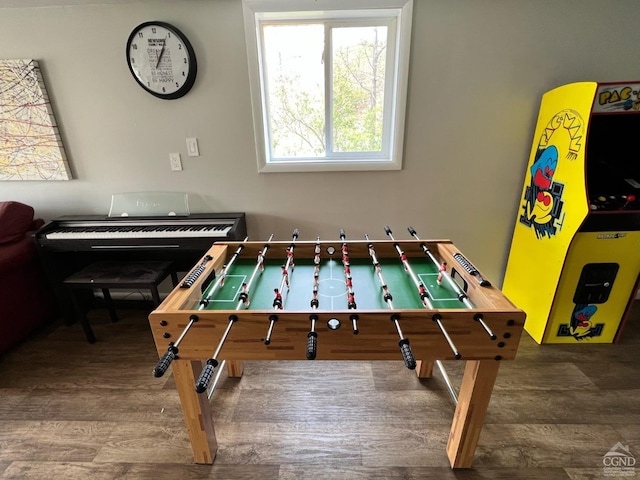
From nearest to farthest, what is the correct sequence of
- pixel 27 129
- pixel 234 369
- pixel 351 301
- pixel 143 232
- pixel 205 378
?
pixel 205 378, pixel 351 301, pixel 234 369, pixel 143 232, pixel 27 129

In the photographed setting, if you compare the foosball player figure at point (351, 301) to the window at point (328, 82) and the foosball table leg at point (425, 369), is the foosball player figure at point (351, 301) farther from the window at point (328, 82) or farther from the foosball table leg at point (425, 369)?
the window at point (328, 82)

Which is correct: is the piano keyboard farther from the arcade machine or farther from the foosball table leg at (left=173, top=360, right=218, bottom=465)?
the arcade machine

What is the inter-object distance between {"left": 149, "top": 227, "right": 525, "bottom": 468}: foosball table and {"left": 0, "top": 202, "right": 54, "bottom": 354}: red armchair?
1553 millimetres

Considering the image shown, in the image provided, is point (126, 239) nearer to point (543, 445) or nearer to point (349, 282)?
point (349, 282)

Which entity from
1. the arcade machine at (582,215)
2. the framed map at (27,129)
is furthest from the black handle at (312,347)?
the framed map at (27,129)

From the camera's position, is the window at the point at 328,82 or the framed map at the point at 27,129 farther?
the framed map at the point at 27,129

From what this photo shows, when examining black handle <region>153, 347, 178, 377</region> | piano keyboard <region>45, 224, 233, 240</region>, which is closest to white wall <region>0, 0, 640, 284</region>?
piano keyboard <region>45, 224, 233, 240</region>

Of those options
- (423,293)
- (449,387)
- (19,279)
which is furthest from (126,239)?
(449,387)

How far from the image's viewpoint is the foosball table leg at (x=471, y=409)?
111 centimetres

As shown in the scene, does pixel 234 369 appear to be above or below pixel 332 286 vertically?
below

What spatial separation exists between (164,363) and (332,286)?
69 centimetres

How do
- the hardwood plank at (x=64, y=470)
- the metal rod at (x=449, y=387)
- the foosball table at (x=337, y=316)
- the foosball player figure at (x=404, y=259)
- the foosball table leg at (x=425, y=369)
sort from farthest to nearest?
the foosball table leg at (x=425, y=369), the metal rod at (x=449, y=387), the foosball player figure at (x=404, y=259), the hardwood plank at (x=64, y=470), the foosball table at (x=337, y=316)

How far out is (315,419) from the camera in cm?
150

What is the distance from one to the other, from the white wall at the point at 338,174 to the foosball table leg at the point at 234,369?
3.35 feet
